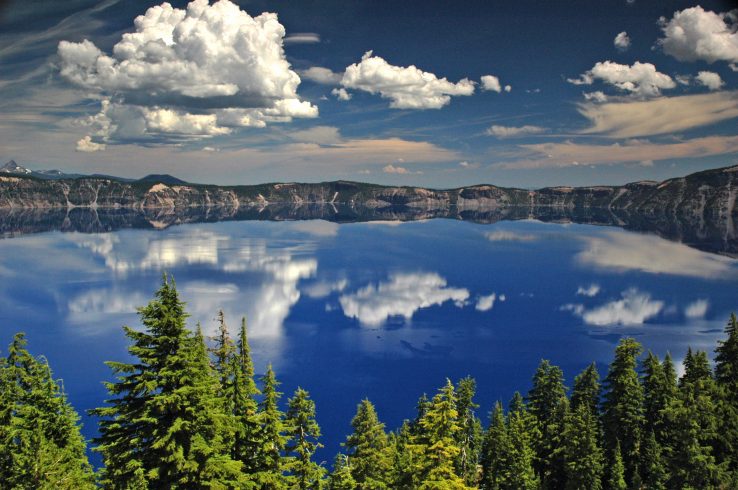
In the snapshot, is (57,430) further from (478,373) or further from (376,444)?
(478,373)

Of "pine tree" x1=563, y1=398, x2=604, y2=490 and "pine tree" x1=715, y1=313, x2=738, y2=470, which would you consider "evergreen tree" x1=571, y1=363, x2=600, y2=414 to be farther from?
"pine tree" x1=715, y1=313, x2=738, y2=470

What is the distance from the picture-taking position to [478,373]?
298 ft

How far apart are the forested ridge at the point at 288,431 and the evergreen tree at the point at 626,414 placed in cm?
12

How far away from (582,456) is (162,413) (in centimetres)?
3655

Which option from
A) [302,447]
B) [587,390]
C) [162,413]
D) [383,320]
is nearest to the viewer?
[162,413]

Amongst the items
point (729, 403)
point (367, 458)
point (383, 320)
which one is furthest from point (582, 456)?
point (383, 320)

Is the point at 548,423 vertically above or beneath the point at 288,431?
beneath

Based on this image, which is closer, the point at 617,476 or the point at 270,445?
the point at 270,445

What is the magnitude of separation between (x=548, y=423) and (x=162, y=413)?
143 feet

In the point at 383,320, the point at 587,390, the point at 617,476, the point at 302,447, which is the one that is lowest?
the point at 383,320

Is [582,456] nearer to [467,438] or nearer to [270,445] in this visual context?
[467,438]

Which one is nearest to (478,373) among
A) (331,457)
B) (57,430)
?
(331,457)

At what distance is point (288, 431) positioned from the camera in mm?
28156

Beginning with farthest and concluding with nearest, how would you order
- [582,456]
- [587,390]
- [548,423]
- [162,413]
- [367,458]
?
[587,390], [548,423], [582,456], [367,458], [162,413]
